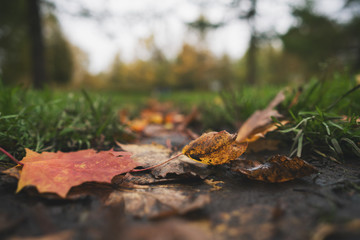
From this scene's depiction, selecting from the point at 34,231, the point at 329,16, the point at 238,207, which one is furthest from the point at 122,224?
the point at 329,16

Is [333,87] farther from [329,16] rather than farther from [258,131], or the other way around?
[329,16]

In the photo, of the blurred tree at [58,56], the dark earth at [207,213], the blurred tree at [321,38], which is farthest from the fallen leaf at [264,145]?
the blurred tree at [58,56]

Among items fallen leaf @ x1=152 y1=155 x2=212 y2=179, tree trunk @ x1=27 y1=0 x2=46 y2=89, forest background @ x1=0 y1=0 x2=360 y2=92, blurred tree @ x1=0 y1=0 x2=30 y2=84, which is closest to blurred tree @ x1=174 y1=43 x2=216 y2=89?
forest background @ x1=0 y1=0 x2=360 y2=92

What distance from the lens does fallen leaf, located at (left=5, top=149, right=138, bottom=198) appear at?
2.26 ft

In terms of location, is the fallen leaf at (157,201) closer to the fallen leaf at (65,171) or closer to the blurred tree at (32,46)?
the fallen leaf at (65,171)

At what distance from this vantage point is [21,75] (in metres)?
16.1

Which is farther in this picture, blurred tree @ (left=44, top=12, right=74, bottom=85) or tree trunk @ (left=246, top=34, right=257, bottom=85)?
blurred tree @ (left=44, top=12, right=74, bottom=85)

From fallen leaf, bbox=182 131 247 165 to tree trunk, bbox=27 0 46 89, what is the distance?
22.1 ft

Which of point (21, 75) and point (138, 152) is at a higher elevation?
point (21, 75)

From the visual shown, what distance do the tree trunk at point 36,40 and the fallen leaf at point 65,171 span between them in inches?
255

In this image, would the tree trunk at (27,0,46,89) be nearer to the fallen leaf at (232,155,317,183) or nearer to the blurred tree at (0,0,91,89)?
the blurred tree at (0,0,91,89)

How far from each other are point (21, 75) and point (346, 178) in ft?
66.2

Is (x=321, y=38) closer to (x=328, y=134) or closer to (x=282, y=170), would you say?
(x=328, y=134)

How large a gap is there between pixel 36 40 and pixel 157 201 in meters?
7.29
